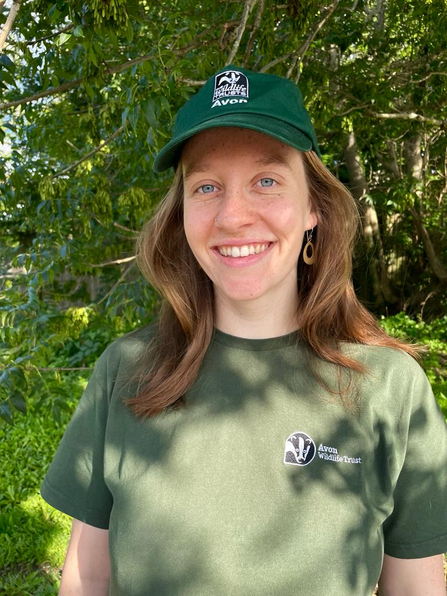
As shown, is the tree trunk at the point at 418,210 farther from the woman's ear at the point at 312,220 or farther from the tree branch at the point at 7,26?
the tree branch at the point at 7,26

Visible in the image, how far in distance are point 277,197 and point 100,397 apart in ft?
2.33

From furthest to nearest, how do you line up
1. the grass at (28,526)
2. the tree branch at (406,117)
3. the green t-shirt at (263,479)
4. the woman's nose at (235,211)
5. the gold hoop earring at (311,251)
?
1. the tree branch at (406,117)
2. the grass at (28,526)
3. the gold hoop earring at (311,251)
4. the woman's nose at (235,211)
5. the green t-shirt at (263,479)

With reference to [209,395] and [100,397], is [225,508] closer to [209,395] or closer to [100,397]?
[209,395]

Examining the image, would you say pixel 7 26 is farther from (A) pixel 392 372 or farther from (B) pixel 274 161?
(A) pixel 392 372

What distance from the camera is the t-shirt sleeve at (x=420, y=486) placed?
5.01ft

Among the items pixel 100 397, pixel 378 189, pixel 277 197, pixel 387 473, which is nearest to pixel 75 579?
pixel 100 397

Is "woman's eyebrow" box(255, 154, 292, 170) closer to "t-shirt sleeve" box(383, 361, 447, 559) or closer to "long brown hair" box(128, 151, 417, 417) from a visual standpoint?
"long brown hair" box(128, 151, 417, 417)

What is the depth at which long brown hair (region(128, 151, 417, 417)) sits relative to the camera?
1640mm

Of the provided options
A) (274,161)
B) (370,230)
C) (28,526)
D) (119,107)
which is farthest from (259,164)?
(370,230)

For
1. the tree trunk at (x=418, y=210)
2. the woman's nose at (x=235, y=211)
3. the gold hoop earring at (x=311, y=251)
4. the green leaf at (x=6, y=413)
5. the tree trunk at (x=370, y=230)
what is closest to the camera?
the woman's nose at (x=235, y=211)

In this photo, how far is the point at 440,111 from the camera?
605 centimetres

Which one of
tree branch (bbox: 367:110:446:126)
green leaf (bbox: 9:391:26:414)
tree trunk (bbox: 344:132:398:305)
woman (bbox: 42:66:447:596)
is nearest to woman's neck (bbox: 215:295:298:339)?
woman (bbox: 42:66:447:596)

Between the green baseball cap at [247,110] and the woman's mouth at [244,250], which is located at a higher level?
the green baseball cap at [247,110]

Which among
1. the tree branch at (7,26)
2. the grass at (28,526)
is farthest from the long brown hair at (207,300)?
the grass at (28,526)
